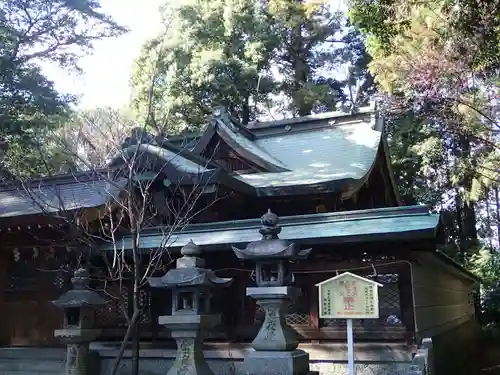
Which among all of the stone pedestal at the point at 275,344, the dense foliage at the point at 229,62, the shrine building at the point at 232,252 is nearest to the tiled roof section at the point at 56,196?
the shrine building at the point at 232,252

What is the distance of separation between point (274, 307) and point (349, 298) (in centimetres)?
110

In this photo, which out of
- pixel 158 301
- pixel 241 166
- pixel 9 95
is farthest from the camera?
pixel 9 95

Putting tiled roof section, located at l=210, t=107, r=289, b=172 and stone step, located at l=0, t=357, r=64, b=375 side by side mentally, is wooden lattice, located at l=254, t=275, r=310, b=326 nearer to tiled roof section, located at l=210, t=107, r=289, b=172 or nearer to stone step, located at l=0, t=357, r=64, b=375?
stone step, located at l=0, t=357, r=64, b=375

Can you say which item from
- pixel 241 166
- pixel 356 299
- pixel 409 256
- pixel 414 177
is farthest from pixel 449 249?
pixel 356 299

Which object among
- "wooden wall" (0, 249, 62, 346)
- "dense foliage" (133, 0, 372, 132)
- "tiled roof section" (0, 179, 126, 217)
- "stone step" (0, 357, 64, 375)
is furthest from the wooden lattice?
"dense foliage" (133, 0, 372, 132)

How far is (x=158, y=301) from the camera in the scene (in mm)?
10805

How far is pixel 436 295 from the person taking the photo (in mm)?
12805

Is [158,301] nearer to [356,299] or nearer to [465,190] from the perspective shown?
[356,299]

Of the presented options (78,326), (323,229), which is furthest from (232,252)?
(78,326)

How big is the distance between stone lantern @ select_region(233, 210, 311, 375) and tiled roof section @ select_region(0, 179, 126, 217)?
14.1 ft

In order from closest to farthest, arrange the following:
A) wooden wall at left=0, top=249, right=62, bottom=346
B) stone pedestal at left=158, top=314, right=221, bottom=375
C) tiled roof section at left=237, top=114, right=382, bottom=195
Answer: stone pedestal at left=158, top=314, right=221, bottom=375 → wooden wall at left=0, top=249, right=62, bottom=346 → tiled roof section at left=237, top=114, right=382, bottom=195

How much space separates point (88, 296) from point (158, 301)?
2244 millimetres

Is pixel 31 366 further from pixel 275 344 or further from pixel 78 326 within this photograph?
pixel 275 344

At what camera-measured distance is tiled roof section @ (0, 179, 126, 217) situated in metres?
11.4
